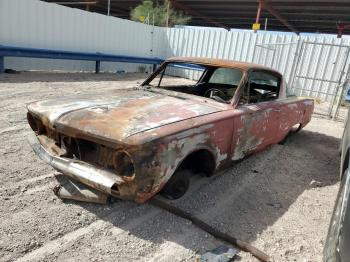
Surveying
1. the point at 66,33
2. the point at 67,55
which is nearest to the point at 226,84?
the point at 67,55

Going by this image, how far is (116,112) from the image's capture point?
3125mm

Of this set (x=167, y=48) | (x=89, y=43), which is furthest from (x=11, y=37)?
(x=167, y=48)

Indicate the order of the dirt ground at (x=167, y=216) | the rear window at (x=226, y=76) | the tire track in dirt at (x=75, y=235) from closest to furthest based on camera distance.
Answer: the tire track in dirt at (x=75, y=235)
the dirt ground at (x=167, y=216)
the rear window at (x=226, y=76)

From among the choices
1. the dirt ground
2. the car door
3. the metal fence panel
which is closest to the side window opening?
the car door

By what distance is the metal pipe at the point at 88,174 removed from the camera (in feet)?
8.70

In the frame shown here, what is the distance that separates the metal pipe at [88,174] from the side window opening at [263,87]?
243 cm

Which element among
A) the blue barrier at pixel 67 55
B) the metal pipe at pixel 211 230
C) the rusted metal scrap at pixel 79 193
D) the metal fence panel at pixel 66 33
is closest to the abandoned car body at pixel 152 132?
the metal pipe at pixel 211 230

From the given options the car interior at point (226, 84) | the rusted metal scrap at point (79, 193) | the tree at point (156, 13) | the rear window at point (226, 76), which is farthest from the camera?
the tree at point (156, 13)

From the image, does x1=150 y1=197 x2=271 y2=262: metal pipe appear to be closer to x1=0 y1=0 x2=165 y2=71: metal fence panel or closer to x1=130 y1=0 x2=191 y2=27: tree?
x1=0 y1=0 x2=165 y2=71: metal fence panel

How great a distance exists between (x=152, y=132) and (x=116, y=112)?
2.08ft

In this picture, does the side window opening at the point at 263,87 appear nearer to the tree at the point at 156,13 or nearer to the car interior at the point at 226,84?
the car interior at the point at 226,84

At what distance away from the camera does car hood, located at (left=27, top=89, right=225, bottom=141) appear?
2748mm

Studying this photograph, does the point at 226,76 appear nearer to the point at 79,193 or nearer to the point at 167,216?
the point at 167,216

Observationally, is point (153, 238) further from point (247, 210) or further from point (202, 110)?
point (202, 110)
